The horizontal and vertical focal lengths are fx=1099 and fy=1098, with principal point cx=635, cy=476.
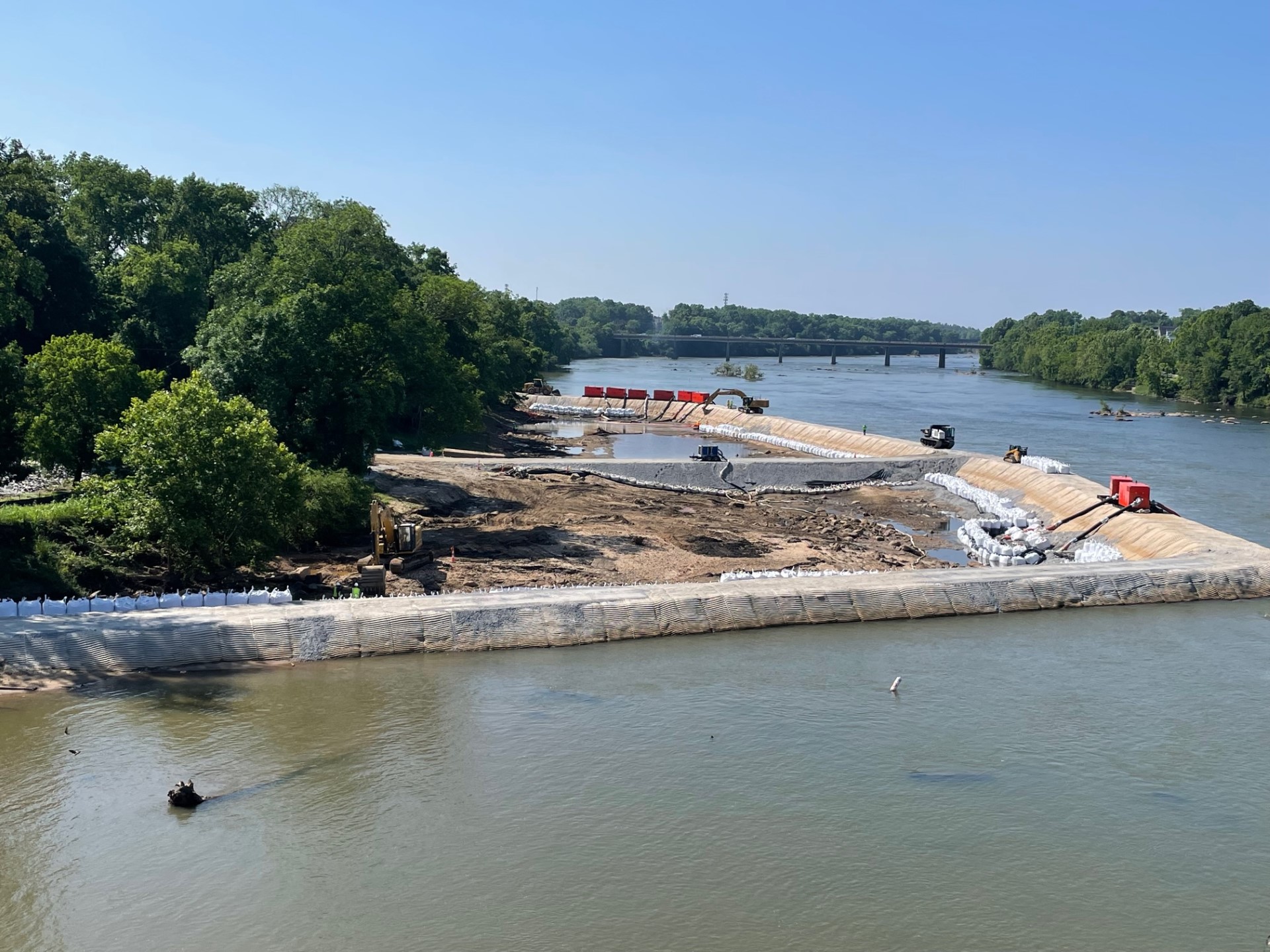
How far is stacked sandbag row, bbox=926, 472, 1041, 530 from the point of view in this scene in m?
53.8

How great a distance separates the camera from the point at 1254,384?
427 feet

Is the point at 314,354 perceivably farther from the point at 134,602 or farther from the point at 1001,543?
the point at 1001,543

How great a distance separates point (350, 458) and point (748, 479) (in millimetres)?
27378

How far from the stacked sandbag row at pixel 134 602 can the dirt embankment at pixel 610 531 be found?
16.1ft

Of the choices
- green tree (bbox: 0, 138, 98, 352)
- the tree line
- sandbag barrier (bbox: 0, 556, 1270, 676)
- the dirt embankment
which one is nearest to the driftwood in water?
sandbag barrier (bbox: 0, 556, 1270, 676)

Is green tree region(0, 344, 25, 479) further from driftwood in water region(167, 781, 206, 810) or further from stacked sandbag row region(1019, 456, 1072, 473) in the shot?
stacked sandbag row region(1019, 456, 1072, 473)

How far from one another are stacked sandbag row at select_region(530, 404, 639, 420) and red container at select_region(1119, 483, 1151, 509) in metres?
70.4

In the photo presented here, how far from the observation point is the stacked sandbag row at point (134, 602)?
103 feet

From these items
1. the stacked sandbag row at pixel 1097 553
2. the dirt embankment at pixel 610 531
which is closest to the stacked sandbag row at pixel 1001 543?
the stacked sandbag row at pixel 1097 553

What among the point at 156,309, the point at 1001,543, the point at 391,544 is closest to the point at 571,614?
the point at 391,544

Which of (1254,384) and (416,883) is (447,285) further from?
(1254,384)

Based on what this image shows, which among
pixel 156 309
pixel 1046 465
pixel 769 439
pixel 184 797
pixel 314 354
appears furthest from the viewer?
pixel 769 439

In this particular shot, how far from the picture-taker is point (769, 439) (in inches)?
3893

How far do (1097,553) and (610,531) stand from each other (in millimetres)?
21384
